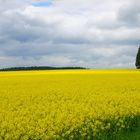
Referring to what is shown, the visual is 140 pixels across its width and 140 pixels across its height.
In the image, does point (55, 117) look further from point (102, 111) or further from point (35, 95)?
point (35, 95)

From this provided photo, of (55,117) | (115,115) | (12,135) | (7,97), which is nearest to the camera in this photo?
(12,135)

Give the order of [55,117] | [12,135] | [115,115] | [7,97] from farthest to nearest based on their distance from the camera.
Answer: [7,97] < [115,115] < [55,117] < [12,135]

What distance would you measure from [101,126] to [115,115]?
2.22 metres

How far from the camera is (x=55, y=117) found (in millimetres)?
14688

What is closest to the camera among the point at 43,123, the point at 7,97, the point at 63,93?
the point at 43,123

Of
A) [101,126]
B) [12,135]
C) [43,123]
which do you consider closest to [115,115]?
[101,126]

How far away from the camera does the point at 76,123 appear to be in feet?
45.5

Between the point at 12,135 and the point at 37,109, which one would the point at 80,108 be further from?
the point at 12,135

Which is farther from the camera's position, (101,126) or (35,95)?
(35,95)

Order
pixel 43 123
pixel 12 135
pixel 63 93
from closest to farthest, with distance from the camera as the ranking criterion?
pixel 12 135 → pixel 43 123 → pixel 63 93

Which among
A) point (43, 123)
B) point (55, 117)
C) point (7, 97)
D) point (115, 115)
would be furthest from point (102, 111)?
point (7, 97)

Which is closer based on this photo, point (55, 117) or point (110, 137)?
point (110, 137)

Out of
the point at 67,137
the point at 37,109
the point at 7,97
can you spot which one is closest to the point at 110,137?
the point at 67,137

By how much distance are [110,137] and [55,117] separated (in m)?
1.97
